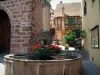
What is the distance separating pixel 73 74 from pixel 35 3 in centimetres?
546

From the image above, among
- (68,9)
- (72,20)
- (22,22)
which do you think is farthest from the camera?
(68,9)

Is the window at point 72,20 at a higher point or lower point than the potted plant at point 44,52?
higher

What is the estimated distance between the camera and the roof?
104 feet

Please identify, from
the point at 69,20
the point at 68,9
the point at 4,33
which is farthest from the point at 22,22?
the point at 68,9

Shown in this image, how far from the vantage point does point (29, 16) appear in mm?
8992

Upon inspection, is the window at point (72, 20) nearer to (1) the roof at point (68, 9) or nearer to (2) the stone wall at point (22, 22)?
(1) the roof at point (68, 9)

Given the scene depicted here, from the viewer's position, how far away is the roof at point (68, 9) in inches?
1246

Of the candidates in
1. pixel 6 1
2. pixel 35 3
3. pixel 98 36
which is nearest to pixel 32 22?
pixel 35 3

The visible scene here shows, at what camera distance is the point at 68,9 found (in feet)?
108

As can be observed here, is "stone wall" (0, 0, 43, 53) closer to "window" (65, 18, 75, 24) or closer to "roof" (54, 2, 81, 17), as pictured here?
"window" (65, 18, 75, 24)

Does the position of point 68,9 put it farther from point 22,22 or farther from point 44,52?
point 44,52

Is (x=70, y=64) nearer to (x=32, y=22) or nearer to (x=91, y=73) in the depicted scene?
(x=91, y=73)

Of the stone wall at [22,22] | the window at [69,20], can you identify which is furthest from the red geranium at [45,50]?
the window at [69,20]

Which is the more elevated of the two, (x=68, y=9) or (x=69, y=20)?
(x=68, y=9)
